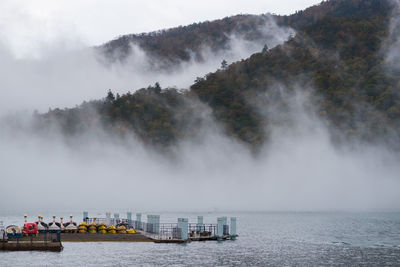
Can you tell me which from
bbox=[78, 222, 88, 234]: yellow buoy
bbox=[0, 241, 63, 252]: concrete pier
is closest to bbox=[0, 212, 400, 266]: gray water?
bbox=[0, 241, 63, 252]: concrete pier

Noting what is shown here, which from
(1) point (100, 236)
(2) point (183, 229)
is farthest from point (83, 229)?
(2) point (183, 229)

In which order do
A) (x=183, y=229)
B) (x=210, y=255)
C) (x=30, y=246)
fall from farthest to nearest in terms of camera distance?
(x=183, y=229)
(x=210, y=255)
(x=30, y=246)

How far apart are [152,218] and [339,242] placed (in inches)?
1413

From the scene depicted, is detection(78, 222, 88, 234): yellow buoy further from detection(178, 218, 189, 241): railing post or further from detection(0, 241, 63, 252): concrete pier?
detection(0, 241, 63, 252): concrete pier

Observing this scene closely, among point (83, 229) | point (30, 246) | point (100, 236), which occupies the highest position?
point (83, 229)

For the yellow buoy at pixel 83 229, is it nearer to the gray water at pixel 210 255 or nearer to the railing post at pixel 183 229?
the gray water at pixel 210 255

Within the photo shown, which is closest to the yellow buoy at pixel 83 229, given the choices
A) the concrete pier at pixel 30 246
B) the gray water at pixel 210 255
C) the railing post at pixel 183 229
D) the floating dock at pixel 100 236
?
the floating dock at pixel 100 236

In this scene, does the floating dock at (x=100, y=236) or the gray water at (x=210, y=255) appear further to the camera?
the floating dock at (x=100, y=236)

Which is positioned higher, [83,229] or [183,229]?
[183,229]

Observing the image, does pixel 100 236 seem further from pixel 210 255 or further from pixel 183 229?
pixel 210 255

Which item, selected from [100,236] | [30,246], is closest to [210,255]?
[100,236]

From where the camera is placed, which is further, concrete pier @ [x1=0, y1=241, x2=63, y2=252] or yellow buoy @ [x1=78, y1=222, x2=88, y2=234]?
yellow buoy @ [x1=78, y1=222, x2=88, y2=234]

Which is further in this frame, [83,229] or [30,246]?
[83,229]

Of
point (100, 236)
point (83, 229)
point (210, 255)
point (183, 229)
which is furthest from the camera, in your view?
point (83, 229)
